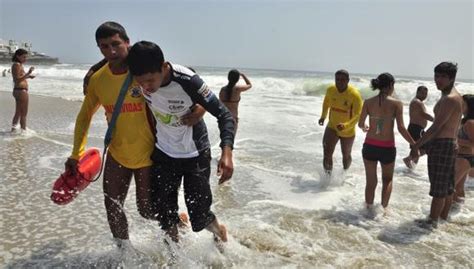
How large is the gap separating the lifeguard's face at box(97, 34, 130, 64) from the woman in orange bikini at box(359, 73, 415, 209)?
3.29 m

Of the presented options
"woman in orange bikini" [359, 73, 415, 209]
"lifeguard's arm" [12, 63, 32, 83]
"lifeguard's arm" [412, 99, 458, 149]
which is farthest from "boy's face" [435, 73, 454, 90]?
"lifeguard's arm" [12, 63, 32, 83]

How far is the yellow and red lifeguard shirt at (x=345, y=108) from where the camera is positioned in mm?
6598

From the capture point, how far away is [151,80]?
2.82 m

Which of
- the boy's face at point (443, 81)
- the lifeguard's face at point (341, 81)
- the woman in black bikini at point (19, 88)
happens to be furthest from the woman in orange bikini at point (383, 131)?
the woman in black bikini at point (19, 88)

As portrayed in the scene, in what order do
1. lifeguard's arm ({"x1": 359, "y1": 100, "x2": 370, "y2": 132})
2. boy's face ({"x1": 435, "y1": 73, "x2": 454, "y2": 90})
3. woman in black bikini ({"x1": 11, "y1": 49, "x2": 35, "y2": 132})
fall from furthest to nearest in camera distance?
woman in black bikini ({"x1": 11, "y1": 49, "x2": 35, "y2": 132}) → lifeguard's arm ({"x1": 359, "y1": 100, "x2": 370, "y2": 132}) → boy's face ({"x1": 435, "y1": 73, "x2": 454, "y2": 90})

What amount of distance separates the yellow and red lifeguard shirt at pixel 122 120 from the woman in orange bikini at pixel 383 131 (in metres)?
3.08

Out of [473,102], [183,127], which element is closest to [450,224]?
[473,102]

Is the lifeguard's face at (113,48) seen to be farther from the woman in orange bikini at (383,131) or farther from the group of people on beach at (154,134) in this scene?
the woman in orange bikini at (383,131)

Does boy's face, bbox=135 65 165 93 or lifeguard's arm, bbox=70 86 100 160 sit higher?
boy's face, bbox=135 65 165 93

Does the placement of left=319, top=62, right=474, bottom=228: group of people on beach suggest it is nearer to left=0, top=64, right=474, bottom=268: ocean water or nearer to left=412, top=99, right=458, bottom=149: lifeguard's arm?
left=412, top=99, right=458, bottom=149: lifeguard's arm

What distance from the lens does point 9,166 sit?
21.9ft

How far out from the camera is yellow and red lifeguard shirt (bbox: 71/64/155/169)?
3.23 metres

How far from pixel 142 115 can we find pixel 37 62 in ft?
205

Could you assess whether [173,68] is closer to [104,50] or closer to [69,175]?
[104,50]
